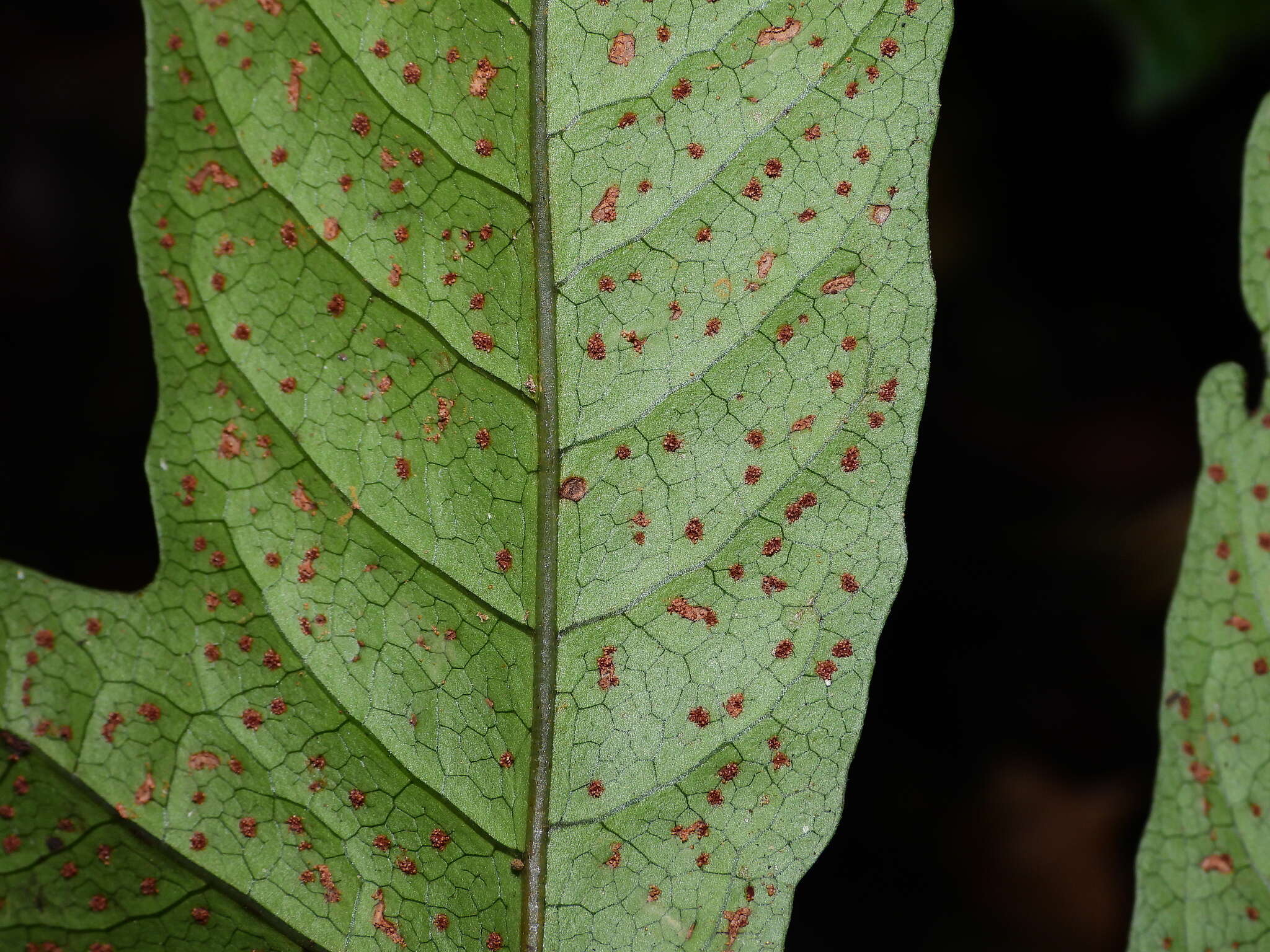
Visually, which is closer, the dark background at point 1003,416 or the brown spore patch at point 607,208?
the brown spore patch at point 607,208

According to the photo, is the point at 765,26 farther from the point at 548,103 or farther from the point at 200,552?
the point at 200,552

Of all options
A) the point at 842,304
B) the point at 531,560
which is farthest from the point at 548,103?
the point at 531,560

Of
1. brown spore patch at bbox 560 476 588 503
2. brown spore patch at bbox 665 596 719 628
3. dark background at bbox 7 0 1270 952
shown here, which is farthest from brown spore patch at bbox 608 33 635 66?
dark background at bbox 7 0 1270 952

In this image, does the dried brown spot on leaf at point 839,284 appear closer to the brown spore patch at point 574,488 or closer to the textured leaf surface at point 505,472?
the textured leaf surface at point 505,472

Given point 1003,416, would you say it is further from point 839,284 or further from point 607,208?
point 607,208

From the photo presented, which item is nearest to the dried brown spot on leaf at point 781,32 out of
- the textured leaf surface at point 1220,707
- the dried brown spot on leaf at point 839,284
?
the dried brown spot on leaf at point 839,284
